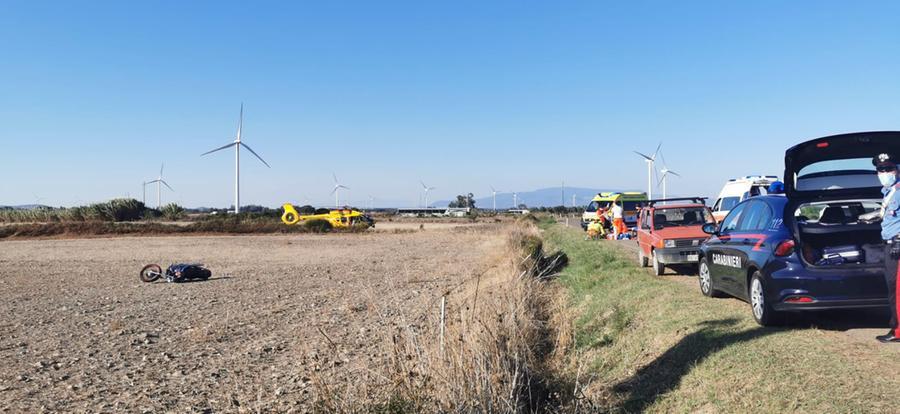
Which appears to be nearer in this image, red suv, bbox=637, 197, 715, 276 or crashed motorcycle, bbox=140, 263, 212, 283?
red suv, bbox=637, 197, 715, 276

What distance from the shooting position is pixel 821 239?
8.54 meters

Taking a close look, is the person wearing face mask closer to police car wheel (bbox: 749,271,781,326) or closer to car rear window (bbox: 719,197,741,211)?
police car wheel (bbox: 749,271,781,326)

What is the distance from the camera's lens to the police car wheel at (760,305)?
28.5 feet

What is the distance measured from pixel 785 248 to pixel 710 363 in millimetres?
1613

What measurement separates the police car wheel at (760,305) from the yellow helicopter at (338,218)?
58.4 metres

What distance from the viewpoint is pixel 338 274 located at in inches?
1018

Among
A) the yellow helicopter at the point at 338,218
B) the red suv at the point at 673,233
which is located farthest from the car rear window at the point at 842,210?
the yellow helicopter at the point at 338,218

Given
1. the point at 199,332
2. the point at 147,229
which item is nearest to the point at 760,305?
the point at 199,332

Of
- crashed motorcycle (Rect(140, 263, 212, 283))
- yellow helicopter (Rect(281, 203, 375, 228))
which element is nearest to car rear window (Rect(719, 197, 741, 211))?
crashed motorcycle (Rect(140, 263, 212, 283))

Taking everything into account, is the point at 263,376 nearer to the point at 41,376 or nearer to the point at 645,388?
the point at 41,376

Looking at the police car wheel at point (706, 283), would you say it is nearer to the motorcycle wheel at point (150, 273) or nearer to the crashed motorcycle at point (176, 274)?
the crashed motorcycle at point (176, 274)

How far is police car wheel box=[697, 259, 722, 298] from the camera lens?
11438 millimetres

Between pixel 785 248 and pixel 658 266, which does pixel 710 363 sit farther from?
pixel 658 266

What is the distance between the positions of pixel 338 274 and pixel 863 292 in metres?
19.7
